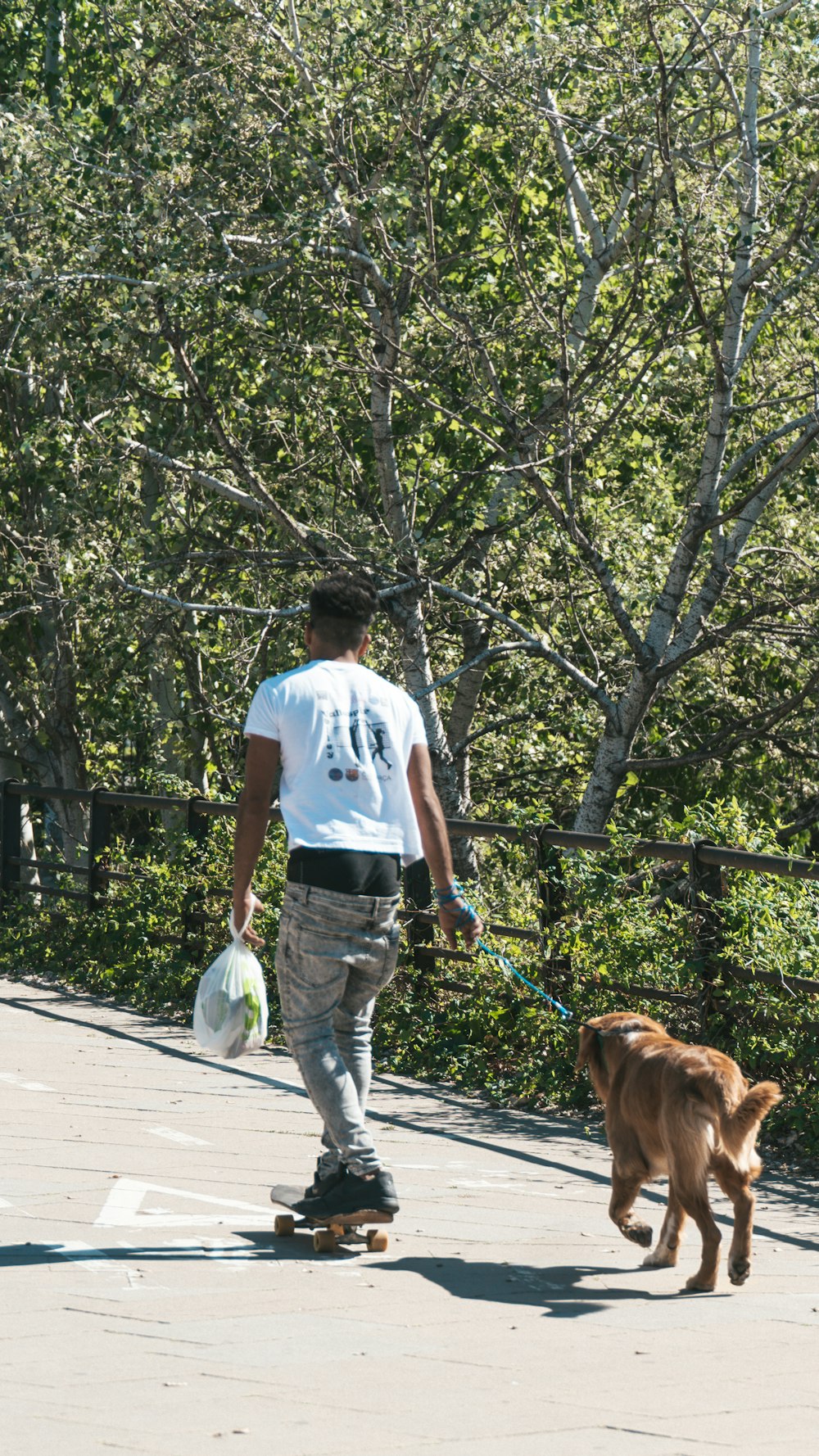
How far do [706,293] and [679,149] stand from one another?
3.73 meters

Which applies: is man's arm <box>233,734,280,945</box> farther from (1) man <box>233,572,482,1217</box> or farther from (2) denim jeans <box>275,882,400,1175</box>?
(2) denim jeans <box>275,882,400,1175</box>

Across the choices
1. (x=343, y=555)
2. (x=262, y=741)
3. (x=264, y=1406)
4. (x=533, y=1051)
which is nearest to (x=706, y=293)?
(x=343, y=555)

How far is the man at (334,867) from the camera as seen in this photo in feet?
18.2

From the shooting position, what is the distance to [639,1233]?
5555 mm

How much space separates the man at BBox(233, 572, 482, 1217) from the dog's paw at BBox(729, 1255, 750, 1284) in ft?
3.44

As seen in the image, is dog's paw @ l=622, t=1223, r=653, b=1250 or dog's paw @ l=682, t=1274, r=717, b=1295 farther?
dog's paw @ l=622, t=1223, r=653, b=1250

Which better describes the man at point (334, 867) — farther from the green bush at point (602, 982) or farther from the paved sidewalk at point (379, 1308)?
the green bush at point (602, 982)

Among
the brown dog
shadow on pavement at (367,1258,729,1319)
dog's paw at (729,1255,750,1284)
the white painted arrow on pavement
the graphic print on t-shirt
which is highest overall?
the graphic print on t-shirt

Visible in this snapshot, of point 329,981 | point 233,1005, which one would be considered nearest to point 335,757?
point 329,981

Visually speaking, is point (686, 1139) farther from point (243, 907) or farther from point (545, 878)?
point (545, 878)

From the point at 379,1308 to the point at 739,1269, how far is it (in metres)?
1.08

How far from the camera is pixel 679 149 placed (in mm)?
11945

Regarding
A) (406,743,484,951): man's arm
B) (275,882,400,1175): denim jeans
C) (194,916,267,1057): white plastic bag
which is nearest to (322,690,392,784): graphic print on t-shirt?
(406,743,484,951): man's arm

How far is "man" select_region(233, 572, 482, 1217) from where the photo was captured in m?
5.56
